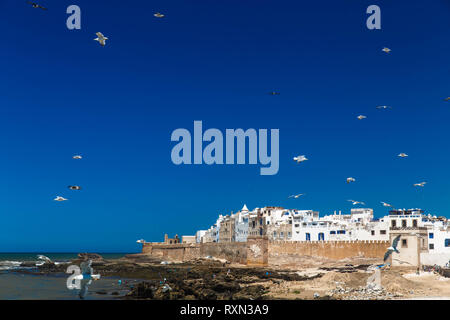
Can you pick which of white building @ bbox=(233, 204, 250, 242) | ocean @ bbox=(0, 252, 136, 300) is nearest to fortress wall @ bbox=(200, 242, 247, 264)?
white building @ bbox=(233, 204, 250, 242)

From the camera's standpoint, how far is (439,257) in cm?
4628

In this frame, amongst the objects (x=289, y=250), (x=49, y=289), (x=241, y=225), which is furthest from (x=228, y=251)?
(x=49, y=289)

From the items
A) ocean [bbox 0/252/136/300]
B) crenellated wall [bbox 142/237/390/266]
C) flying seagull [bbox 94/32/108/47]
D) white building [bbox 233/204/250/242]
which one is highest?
flying seagull [bbox 94/32/108/47]

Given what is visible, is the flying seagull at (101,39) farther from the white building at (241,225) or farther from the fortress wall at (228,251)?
the white building at (241,225)

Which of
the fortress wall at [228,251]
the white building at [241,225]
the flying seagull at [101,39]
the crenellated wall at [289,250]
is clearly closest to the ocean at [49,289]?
the flying seagull at [101,39]

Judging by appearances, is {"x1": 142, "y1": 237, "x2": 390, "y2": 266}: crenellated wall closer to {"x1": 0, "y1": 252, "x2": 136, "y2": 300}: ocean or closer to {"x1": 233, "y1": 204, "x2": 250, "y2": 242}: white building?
{"x1": 233, "y1": 204, "x2": 250, "y2": 242}: white building

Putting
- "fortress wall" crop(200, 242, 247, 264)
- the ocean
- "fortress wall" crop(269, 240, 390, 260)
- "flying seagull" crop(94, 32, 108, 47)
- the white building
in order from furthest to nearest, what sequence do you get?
1. the white building
2. "fortress wall" crop(200, 242, 247, 264)
3. "fortress wall" crop(269, 240, 390, 260)
4. the ocean
5. "flying seagull" crop(94, 32, 108, 47)

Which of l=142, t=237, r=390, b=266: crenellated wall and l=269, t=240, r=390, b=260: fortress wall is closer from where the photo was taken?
l=269, t=240, r=390, b=260: fortress wall

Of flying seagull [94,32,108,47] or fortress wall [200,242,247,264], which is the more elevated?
flying seagull [94,32,108,47]
